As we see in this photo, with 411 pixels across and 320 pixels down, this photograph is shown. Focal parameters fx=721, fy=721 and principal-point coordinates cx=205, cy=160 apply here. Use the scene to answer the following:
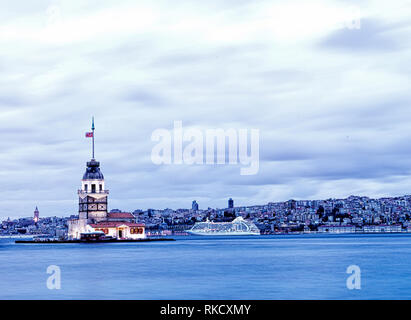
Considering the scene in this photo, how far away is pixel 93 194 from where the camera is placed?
461ft

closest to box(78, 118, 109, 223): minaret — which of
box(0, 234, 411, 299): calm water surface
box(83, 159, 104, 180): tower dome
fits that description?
box(83, 159, 104, 180): tower dome

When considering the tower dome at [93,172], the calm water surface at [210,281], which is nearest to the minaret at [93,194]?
the tower dome at [93,172]

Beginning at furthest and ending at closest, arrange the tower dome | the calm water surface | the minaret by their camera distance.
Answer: the tower dome → the minaret → the calm water surface

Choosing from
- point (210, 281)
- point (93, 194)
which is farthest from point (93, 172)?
point (210, 281)

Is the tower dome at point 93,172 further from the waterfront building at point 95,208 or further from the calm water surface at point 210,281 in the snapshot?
the calm water surface at point 210,281

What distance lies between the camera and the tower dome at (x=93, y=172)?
141625 millimetres

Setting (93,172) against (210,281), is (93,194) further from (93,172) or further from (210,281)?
(210,281)

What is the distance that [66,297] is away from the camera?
42406 mm

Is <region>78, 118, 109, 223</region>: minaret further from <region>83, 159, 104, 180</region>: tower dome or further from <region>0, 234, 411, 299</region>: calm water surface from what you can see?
<region>0, 234, 411, 299</region>: calm water surface

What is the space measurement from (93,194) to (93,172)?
4.53 meters

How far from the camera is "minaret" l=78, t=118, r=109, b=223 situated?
462 feet
